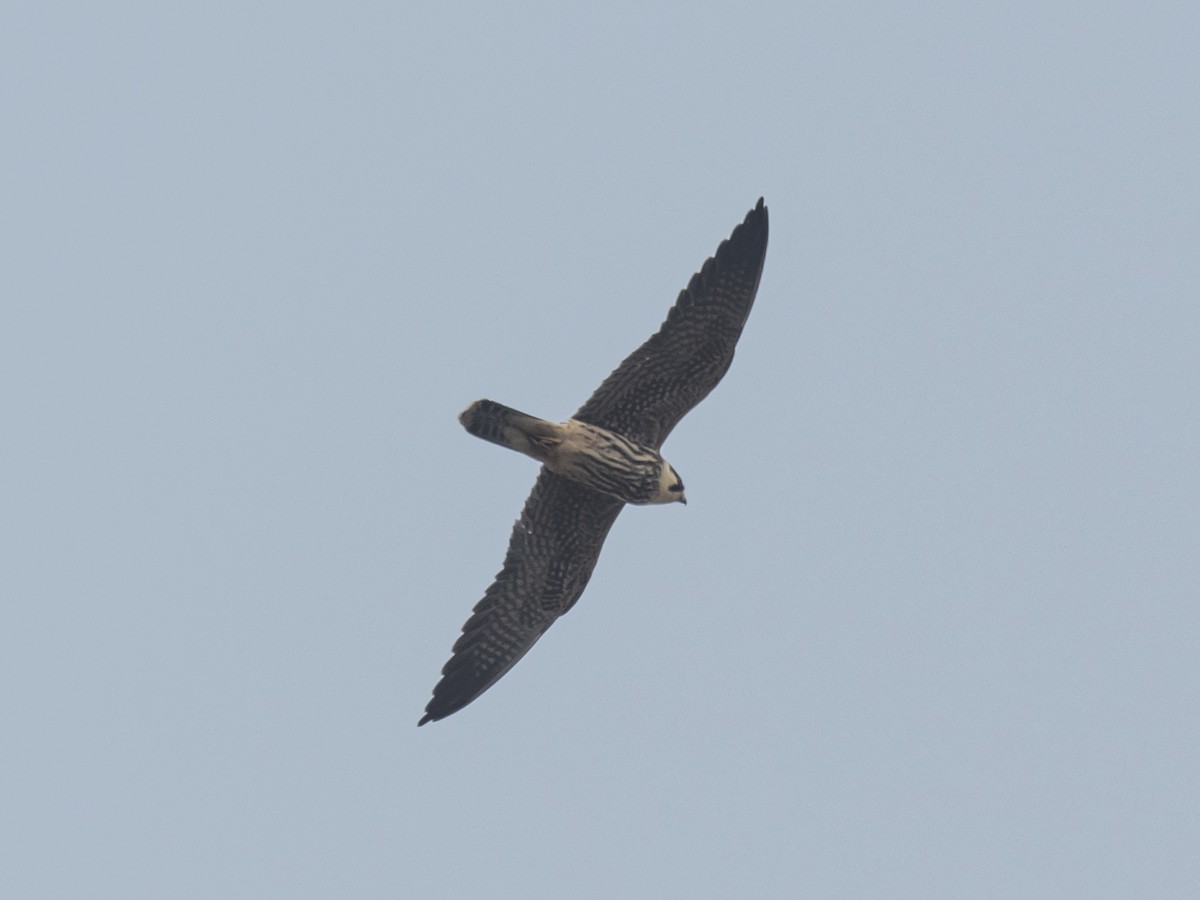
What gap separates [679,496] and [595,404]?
4.09 feet

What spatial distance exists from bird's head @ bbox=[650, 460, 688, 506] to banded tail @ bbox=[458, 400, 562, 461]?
1077 millimetres

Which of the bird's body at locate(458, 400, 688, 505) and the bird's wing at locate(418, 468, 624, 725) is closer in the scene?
the bird's body at locate(458, 400, 688, 505)

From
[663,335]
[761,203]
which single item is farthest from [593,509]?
[761,203]

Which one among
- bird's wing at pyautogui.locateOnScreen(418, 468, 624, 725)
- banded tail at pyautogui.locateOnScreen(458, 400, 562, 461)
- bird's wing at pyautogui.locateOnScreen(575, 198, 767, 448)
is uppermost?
bird's wing at pyautogui.locateOnScreen(575, 198, 767, 448)

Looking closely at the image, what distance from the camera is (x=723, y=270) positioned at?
55.9 ft

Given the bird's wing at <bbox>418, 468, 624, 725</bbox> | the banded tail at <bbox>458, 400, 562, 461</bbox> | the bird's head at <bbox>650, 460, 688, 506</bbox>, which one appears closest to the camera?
the banded tail at <bbox>458, 400, 562, 461</bbox>

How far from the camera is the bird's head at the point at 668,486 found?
56.9 feet

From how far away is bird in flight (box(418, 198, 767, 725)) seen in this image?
1702 cm

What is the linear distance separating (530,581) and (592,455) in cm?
163

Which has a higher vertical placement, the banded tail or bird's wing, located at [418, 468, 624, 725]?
the banded tail

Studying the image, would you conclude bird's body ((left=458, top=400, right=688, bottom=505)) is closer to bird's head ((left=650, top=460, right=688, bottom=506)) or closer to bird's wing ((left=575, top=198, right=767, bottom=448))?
bird's head ((left=650, top=460, right=688, bottom=506))

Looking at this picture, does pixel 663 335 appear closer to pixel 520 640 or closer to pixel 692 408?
pixel 692 408

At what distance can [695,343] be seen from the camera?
17.0 m

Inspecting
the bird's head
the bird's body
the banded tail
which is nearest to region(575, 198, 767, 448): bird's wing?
the bird's body
